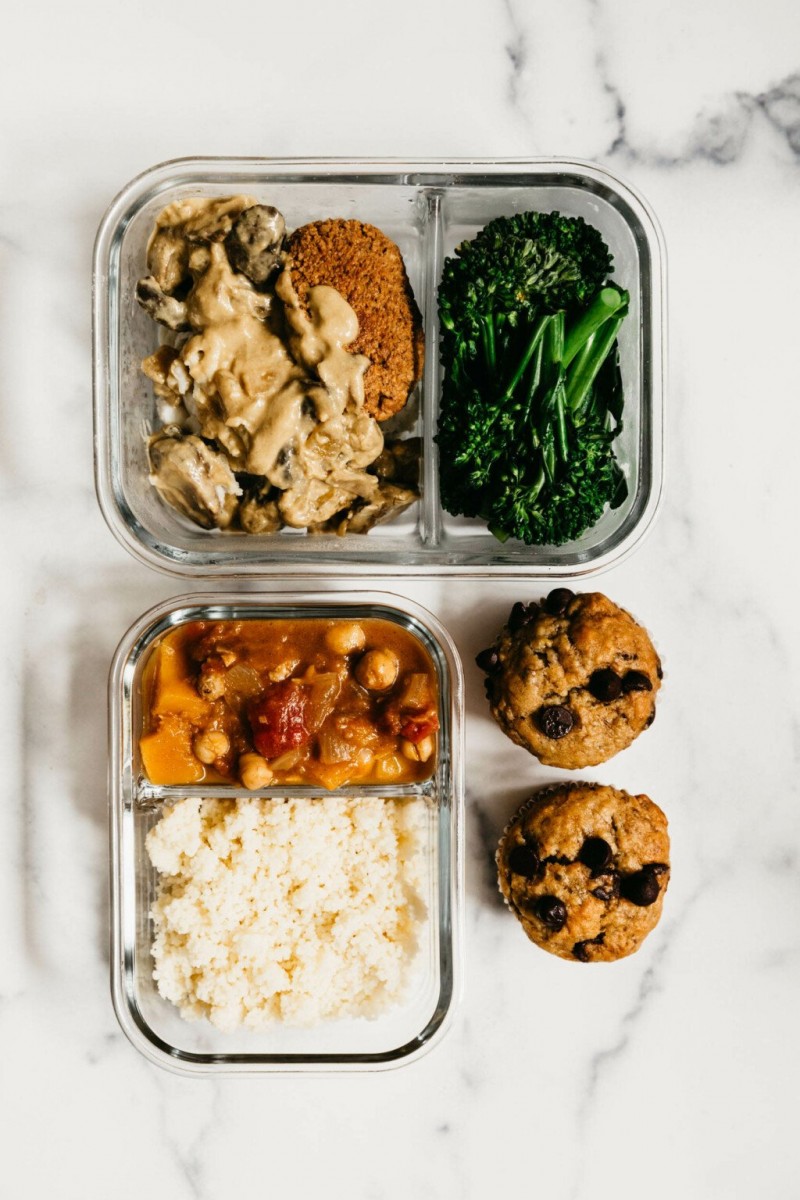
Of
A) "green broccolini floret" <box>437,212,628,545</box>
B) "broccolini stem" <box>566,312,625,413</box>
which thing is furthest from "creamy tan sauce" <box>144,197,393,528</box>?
"broccolini stem" <box>566,312,625,413</box>

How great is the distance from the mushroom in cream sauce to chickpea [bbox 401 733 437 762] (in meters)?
0.60

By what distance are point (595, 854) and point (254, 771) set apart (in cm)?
86

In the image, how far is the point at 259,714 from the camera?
232cm

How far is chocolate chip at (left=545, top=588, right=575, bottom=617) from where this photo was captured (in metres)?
2.36

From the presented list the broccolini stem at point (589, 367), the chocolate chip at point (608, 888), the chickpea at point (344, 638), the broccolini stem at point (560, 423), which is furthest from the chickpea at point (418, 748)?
the broccolini stem at point (589, 367)

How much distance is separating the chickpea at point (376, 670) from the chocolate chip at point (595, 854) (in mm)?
636

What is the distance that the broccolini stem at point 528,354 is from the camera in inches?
88.6

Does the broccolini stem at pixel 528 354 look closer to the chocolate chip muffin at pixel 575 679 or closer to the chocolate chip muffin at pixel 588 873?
the chocolate chip muffin at pixel 575 679

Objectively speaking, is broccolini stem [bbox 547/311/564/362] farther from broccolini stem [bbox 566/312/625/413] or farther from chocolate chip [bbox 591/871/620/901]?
chocolate chip [bbox 591/871/620/901]

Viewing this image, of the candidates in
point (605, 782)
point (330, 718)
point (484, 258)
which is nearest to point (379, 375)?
point (484, 258)

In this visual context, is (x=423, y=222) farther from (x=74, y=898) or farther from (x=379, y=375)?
(x=74, y=898)

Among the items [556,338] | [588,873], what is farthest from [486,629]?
[556,338]

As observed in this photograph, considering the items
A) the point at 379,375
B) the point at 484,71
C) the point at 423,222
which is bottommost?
the point at 379,375

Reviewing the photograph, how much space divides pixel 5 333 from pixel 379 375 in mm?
1107
